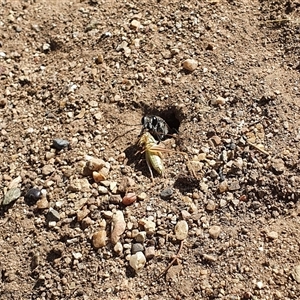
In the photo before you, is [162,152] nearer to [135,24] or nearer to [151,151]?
[151,151]

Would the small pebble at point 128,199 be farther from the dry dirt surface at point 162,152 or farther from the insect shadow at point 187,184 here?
the insect shadow at point 187,184

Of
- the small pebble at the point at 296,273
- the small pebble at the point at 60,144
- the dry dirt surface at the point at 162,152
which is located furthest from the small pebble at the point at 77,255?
the small pebble at the point at 296,273

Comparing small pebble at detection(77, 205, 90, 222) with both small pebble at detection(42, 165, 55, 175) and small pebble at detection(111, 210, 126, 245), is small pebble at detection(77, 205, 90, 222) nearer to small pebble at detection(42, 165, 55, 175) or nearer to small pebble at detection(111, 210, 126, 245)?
small pebble at detection(111, 210, 126, 245)

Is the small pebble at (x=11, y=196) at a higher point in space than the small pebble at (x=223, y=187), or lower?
lower

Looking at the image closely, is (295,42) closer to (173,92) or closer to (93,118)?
(173,92)

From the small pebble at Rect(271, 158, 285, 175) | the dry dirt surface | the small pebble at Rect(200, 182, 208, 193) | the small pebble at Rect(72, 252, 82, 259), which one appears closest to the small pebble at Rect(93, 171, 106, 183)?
the dry dirt surface

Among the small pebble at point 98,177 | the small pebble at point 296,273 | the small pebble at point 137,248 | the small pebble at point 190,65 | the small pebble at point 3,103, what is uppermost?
the small pebble at point 190,65

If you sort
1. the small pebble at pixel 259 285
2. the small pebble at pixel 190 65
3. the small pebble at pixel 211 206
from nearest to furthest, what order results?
the small pebble at pixel 259 285
the small pebble at pixel 211 206
the small pebble at pixel 190 65

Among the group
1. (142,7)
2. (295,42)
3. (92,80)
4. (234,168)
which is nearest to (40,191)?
(92,80)
